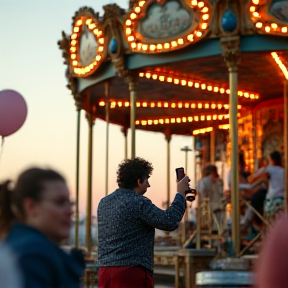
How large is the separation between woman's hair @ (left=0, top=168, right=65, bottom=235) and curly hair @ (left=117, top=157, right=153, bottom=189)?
2692 millimetres

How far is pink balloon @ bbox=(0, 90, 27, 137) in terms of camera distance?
29.2ft

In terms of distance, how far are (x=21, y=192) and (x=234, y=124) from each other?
958cm

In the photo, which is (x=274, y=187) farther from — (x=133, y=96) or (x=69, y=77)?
(x=69, y=77)

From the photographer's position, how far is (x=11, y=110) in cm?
894

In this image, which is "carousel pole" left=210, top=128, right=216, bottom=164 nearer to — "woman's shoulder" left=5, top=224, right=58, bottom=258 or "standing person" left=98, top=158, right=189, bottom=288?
"standing person" left=98, top=158, right=189, bottom=288

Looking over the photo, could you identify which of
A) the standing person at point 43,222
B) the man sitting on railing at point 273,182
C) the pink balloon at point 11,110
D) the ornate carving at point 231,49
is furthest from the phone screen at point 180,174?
the man sitting on railing at point 273,182

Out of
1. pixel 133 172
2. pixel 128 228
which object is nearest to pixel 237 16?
pixel 133 172

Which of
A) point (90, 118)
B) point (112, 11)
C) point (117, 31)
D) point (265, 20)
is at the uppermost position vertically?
point (112, 11)

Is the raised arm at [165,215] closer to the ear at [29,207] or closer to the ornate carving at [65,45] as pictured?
the ear at [29,207]

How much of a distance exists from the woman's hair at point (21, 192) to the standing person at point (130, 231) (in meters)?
2.61

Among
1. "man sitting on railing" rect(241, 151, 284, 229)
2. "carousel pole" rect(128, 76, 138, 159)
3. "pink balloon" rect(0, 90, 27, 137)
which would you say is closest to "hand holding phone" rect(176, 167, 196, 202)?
"pink balloon" rect(0, 90, 27, 137)

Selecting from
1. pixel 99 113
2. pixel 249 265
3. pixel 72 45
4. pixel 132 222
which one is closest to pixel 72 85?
pixel 72 45

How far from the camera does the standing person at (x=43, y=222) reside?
9.24 ft

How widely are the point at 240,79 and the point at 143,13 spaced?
9.54 ft
